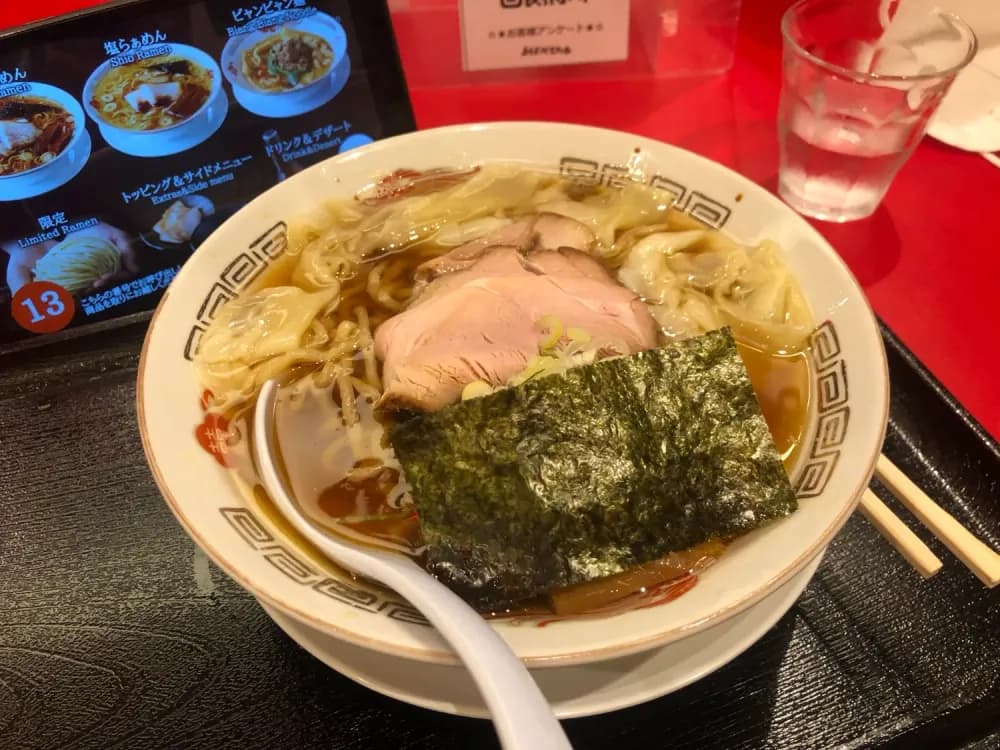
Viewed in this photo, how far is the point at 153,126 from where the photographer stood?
1579mm

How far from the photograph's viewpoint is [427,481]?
1.09 m

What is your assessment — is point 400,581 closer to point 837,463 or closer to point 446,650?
point 446,650

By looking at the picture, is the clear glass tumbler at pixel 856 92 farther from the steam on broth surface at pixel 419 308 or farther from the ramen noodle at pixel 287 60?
the ramen noodle at pixel 287 60

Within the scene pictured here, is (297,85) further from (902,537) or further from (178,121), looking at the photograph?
(902,537)

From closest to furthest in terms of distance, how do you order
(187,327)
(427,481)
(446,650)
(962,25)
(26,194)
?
(446,650) → (427,481) → (187,327) → (26,194) → (962,25)

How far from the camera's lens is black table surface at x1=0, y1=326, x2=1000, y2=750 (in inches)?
45.1

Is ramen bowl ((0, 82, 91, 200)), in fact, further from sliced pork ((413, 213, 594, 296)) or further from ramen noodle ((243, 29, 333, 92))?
sliced pork ((413, 213, 594, 296))

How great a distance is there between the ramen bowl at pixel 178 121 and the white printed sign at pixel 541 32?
76 cm

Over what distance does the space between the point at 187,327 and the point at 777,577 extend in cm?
105

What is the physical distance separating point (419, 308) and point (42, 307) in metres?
0.87

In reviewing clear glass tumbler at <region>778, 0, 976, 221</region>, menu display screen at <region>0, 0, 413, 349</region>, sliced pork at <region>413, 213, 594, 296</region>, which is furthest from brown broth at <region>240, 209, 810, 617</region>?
clear glass tumbler at <region>778, 0, 976, 221</region>

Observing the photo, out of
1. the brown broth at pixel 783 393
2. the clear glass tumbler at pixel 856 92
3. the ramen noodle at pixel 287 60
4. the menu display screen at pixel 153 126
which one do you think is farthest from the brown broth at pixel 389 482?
the clear glass tumbler at pixel 856 92

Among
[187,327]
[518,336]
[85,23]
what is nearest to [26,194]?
[85,23]

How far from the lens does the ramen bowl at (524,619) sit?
37.4 inches
